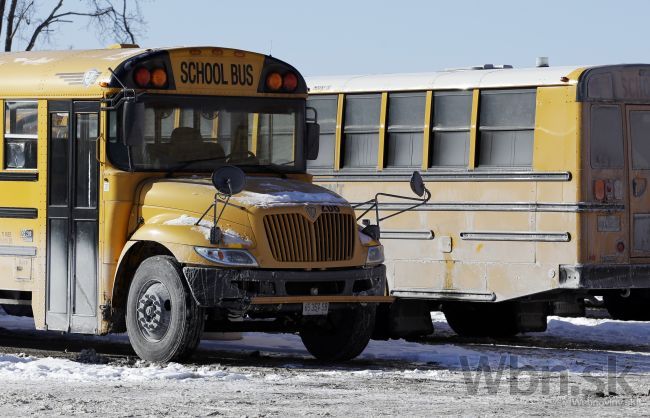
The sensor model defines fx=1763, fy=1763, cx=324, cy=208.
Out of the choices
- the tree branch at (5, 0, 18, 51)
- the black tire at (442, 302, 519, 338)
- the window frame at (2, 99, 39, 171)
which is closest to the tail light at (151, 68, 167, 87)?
the window frame at (2, 99, 39, 171)

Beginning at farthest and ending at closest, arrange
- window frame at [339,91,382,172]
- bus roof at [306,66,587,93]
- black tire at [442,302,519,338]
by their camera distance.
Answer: black tire at [442,302,519,338]
window frame at [339,91,382,172]
bus roof at [306,66,587,93]

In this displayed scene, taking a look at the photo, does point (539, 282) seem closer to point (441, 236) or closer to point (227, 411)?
point (441, 236)

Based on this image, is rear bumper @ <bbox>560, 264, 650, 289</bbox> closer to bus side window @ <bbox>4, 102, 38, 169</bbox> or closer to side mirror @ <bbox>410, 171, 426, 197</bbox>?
side mirror @ <bbox>410, 171, 426, 197</bbox>

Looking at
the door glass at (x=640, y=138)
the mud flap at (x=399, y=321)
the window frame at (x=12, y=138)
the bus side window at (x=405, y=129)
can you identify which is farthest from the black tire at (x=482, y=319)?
the window frame at (x=12, y=138)

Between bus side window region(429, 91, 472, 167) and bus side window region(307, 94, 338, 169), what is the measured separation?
115 cm

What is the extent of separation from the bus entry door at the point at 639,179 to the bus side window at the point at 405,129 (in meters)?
1.98

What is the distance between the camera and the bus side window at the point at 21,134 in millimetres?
Answer: 13789

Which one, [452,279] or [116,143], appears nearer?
[116,143]

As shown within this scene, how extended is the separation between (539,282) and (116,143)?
4304 millimetres

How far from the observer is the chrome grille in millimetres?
12633

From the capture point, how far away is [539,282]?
1552 cm

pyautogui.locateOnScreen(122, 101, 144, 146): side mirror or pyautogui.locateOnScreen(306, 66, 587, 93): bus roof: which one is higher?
pyautogui.locateOnScreen(306, 66, 587, 93): bus roof

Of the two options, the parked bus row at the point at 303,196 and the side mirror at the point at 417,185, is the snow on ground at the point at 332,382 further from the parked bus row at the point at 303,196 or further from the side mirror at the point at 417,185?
the side mirror at the point at 417,185

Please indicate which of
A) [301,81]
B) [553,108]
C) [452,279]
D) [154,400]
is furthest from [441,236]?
[154,400]
